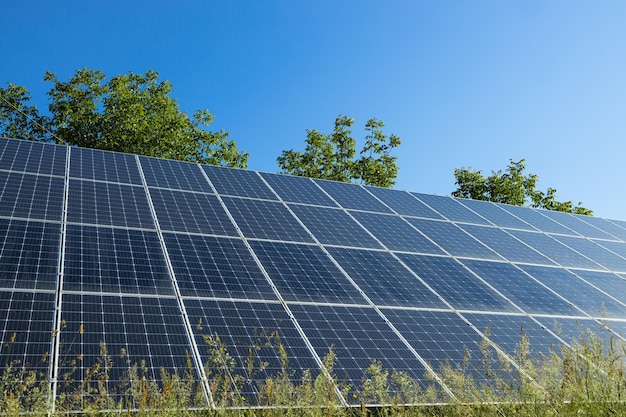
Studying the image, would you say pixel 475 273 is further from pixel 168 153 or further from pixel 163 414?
pixel 168 153

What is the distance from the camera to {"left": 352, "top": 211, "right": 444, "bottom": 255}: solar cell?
13.6 meters

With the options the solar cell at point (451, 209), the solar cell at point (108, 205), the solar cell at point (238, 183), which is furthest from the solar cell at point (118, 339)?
the solar cell at point (451, 209)

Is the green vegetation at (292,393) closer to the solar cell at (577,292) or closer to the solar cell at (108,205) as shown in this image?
the solar cell at (108,205)

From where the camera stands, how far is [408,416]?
22.8 feet

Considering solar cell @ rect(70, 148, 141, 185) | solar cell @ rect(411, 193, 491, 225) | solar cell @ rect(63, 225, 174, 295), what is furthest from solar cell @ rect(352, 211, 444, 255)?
solar cell @ rect(70, 148, 141, 185)

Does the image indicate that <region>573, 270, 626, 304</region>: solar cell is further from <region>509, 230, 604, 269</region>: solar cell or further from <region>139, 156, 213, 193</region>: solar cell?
<region>139, 156, 213, 193</region>: solar cell

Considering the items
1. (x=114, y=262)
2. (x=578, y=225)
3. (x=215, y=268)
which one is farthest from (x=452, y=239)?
(x=114, y=262)

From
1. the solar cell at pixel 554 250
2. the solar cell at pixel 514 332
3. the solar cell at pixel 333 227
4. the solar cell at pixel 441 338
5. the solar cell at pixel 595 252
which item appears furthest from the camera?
the solar cell at pixel 595 252

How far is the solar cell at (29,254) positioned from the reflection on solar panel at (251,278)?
29 millimetres

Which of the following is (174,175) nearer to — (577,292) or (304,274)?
(304,274)

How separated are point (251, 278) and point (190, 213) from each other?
3.01 metres

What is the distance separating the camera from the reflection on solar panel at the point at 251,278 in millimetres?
7551

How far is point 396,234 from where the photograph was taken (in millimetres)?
14250

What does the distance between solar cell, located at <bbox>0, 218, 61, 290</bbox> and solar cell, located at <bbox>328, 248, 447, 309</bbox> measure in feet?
16.7
